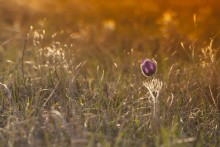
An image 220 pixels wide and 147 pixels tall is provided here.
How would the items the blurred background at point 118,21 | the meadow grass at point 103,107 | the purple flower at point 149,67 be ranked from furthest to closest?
1. the blurred background at point 118,21
2. the purple flower at point 149,67
3. the meadow grass at point 103,107

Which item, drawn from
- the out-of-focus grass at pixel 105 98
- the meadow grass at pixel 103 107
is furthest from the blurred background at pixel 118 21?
the meadow grass at pixel 103 107

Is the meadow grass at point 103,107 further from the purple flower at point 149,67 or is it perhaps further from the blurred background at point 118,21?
the blurred background at point 118,21

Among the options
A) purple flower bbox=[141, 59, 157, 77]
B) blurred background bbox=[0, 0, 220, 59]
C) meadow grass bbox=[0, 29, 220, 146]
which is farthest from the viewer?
blurred background bbox=[0, 0, 220, 59]

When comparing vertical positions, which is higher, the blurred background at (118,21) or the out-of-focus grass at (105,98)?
the blurred background at (118,21)

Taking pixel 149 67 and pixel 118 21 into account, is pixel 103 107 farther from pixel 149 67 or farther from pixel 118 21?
pixel 118 21

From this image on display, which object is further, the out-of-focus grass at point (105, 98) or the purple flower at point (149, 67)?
the purple flower at point (149, 67)

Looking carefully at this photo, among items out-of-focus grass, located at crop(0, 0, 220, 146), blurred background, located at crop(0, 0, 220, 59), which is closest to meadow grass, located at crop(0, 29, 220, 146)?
out-of-focus grass, located at crop(0, 0, 220, 146)

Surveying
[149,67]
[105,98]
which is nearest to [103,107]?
[105,98]

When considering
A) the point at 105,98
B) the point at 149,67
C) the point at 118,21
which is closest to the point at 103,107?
the point at 105,98

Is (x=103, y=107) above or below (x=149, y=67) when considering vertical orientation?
below

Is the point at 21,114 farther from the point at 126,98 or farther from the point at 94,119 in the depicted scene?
the point at 126,98

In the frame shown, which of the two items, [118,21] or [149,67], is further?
[118,21]

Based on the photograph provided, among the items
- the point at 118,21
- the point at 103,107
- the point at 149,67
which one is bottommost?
the point at 103,107

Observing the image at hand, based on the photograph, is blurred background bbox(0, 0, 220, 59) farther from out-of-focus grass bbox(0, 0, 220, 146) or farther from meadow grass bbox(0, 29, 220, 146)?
meadow grass bbox(0, 29, 220, 146)
